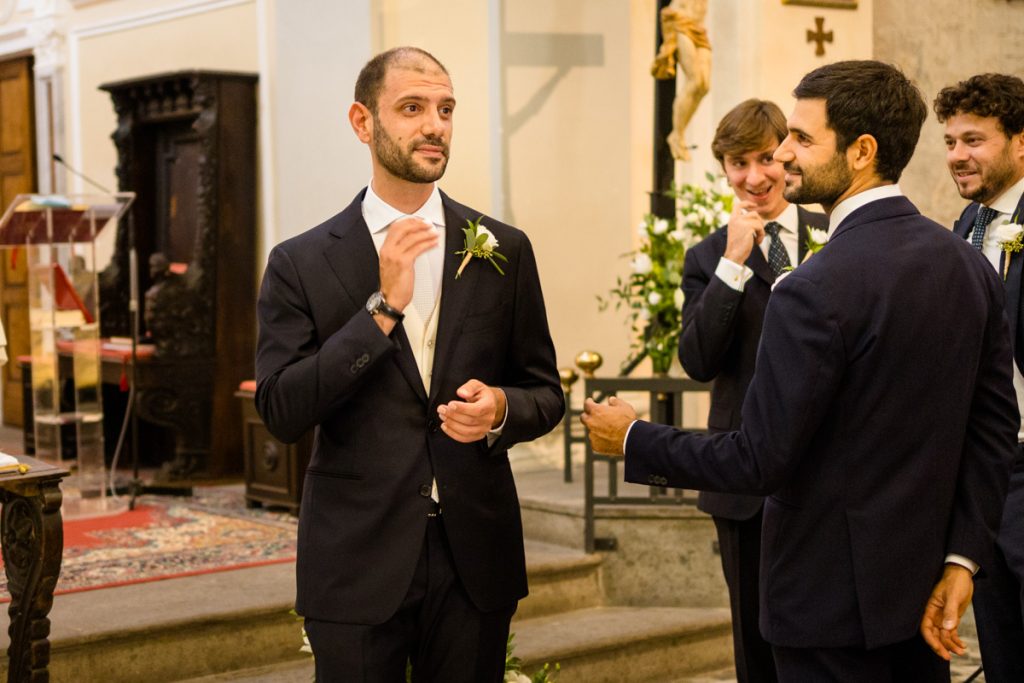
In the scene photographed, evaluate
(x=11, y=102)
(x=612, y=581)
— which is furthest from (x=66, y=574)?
(x=11, y=102)

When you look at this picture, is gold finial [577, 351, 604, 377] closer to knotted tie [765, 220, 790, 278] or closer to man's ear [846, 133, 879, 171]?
knotted tie [765, 220, 790, 278]

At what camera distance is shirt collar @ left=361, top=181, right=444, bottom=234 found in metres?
2.47

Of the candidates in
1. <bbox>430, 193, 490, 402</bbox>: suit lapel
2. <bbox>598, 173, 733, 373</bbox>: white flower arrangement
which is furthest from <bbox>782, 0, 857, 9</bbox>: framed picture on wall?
<bbox>430, 193, 490, 402</bbox>: suit lapel

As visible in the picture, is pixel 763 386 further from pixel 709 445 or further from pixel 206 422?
pixel 206 422

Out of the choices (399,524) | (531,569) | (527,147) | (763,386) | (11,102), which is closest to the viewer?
(763,386)

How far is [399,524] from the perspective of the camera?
234cm

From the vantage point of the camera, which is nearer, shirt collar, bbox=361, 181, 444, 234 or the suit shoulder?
shirt collar, bbox=361, 181, 444, 234

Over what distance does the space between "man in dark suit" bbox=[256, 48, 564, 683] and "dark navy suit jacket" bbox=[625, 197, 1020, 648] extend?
441 millimetres

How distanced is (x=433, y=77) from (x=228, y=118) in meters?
5.43

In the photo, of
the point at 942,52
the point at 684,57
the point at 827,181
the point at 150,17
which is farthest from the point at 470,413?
the point at 150,17

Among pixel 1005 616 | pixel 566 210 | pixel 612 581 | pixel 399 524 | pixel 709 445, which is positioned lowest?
pixel 612 581

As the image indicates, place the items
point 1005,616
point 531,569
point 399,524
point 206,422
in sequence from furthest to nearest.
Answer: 1. point 206,422
2. point 531,569
3. point 1005,616
4. point 399,524

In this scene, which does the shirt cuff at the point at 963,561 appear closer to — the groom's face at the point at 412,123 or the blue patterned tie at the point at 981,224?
the groom's face at the point at 412,123

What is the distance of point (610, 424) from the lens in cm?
238
